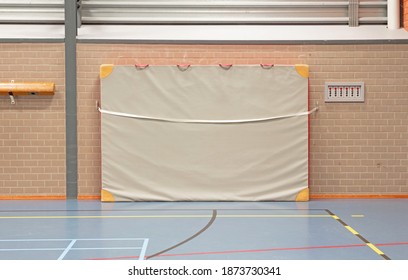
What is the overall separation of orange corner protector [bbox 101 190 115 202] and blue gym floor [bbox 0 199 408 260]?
15 cm

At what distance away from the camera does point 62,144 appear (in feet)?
28.4

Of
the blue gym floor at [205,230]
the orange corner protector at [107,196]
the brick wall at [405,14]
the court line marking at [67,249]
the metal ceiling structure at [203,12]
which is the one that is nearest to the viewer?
the court line marking at [67,249]

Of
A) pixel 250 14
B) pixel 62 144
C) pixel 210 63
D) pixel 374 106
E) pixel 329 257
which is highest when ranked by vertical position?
pixel 250 14

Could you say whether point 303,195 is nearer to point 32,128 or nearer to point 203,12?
point 203,12

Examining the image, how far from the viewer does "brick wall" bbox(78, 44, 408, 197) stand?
863 cm

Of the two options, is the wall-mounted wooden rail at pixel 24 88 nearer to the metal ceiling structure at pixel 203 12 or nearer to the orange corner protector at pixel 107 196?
the metal ceiling structure at pixel 203 12

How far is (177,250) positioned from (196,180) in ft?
10.6

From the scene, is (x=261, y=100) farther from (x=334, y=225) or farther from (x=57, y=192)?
(x=57, y=192)

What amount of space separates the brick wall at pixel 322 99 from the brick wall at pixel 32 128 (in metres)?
0.35

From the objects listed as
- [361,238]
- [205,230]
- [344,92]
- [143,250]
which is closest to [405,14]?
[344,92]

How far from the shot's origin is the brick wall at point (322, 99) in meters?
8.63

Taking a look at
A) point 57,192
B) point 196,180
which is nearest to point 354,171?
point 196,180

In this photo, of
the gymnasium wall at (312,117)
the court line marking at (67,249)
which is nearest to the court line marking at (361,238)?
the gymnasium wall at (312,117)

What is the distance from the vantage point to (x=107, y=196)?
837cm
